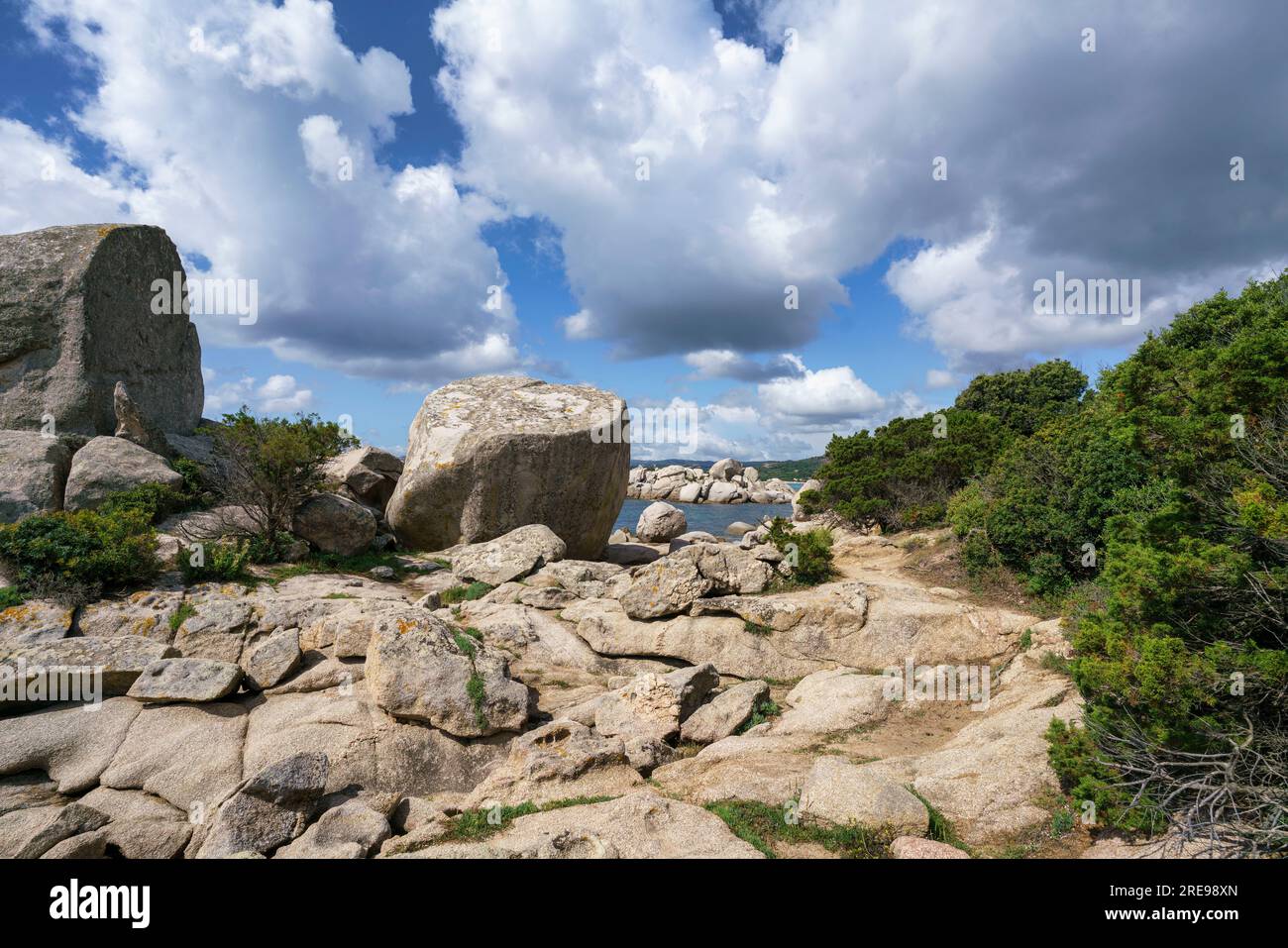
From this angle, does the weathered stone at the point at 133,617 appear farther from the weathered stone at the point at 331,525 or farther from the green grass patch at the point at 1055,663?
the green grass patch at the point at 1055,663

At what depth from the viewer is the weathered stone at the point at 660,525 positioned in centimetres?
3011

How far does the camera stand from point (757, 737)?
9.51 metres

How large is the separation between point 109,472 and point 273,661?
413 inches

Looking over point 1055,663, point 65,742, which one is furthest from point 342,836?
point 1055,663

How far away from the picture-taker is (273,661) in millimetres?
10875

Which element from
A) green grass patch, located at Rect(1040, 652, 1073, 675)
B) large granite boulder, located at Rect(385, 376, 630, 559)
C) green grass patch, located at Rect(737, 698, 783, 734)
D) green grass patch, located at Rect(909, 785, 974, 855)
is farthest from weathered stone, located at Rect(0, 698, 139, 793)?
green grass patch, located at Rect(1040, 652, 1073, 675)

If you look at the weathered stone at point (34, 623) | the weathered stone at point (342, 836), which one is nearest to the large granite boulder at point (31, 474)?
the weathered stone at point (34, 623)

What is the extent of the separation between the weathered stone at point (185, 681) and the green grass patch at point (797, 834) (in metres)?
7.96

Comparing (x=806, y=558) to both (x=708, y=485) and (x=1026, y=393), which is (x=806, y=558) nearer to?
(x=1026, y=393)

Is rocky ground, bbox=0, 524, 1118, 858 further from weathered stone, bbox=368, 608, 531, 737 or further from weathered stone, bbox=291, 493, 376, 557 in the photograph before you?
weathered stone, bbox=291, 493, 376, 557

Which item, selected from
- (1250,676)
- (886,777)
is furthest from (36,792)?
(1250,676)

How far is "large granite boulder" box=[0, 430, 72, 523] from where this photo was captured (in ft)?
51.2

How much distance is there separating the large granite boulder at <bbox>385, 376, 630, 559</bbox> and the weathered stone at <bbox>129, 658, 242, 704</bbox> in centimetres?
937

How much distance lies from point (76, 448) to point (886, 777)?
21670 mm
